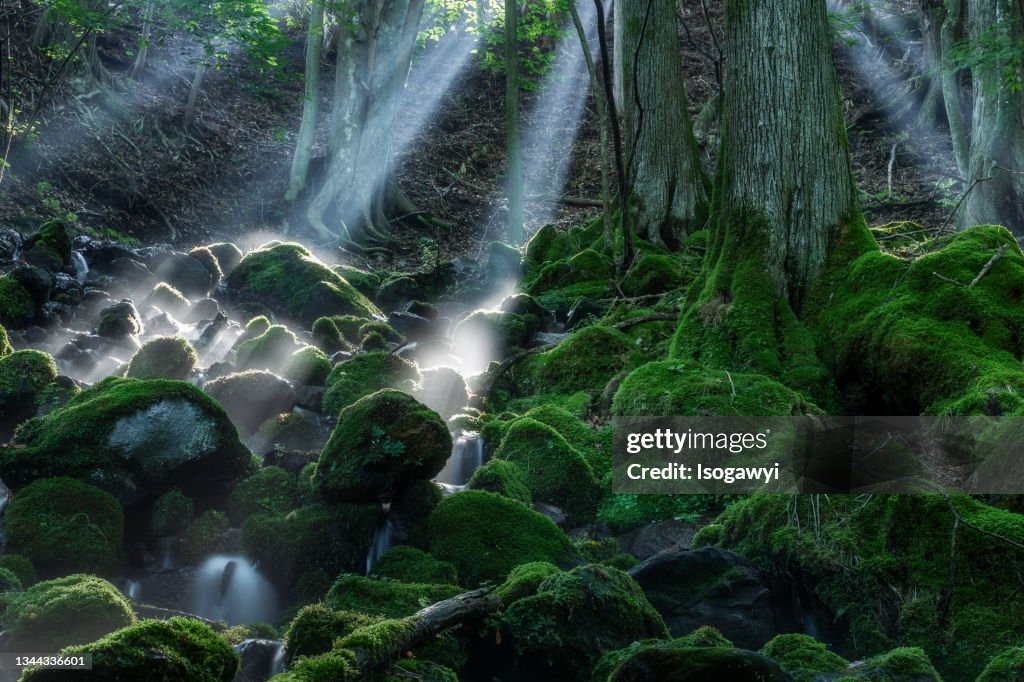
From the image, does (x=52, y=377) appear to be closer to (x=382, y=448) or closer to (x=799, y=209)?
(x=382, y=448)

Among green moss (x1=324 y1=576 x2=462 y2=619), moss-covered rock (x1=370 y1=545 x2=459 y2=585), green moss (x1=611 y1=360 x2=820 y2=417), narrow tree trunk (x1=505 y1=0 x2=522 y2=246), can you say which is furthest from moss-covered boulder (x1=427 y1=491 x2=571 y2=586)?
narrow tree trunk (x1=505 y1=0 x2=522 y2=246)

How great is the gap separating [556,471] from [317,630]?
127 inches

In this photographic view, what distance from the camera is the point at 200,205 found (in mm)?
20484

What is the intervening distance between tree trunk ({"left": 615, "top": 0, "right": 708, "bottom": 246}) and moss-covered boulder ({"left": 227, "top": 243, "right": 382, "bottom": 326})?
4570 mm

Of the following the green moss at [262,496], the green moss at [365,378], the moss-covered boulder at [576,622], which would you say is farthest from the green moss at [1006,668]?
the green moss at [365,378]

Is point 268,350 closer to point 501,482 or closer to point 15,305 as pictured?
point 15,305

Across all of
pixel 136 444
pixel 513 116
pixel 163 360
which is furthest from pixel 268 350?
pixel 513 116

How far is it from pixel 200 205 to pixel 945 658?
19213mm

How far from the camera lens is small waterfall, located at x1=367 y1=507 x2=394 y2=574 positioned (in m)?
6.31

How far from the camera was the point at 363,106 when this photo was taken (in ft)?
66.7

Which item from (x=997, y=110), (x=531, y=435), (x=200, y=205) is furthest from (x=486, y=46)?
(x=531, y=435)

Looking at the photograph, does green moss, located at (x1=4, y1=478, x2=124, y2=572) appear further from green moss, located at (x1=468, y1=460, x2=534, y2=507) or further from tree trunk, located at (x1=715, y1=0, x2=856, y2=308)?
tree trunk, located at (x1=715, y1=0, x2=856, y2=308)

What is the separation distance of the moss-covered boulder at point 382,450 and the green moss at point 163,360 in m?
3.94

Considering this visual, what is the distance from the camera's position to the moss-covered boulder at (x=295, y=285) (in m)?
13.8
